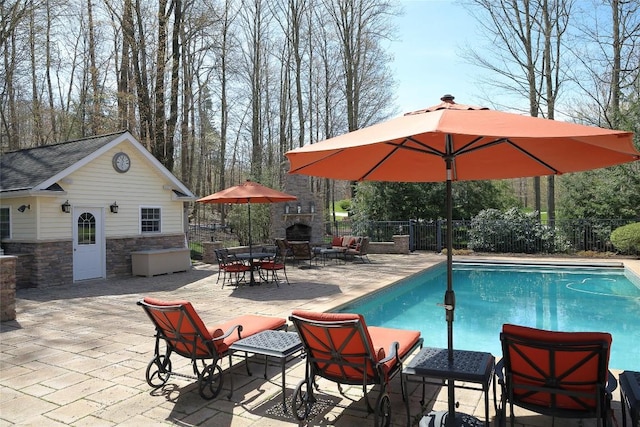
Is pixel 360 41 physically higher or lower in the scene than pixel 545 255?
higher

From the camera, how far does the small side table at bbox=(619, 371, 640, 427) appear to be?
269 centimetres

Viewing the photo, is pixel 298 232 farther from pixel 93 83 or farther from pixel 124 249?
pixel 93 83

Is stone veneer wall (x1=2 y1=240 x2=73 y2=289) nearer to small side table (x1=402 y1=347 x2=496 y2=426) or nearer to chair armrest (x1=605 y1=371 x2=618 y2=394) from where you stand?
small side table (x1=402 y1=347 x2=496 y2=426)

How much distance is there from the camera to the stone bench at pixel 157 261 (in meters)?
12.4

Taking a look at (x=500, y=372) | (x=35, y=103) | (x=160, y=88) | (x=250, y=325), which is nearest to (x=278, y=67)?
(x=160, y=88)

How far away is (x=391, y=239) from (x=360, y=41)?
502 inches

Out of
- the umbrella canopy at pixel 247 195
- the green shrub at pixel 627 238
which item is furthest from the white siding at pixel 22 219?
the green shrub at pixel 627 238

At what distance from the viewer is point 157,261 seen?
1254cm

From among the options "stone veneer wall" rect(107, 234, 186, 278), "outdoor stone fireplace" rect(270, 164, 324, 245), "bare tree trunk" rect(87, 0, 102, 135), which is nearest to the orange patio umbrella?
"stone veneer wall" rect(107, 234, 186, 278)

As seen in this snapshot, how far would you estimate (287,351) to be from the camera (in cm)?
380

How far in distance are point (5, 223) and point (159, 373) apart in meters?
9.79

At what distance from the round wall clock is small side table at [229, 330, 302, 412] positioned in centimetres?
982

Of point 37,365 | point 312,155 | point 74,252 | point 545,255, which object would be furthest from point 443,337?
point 545,255

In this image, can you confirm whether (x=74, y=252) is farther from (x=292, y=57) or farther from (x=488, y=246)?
(x=292, y=57)
